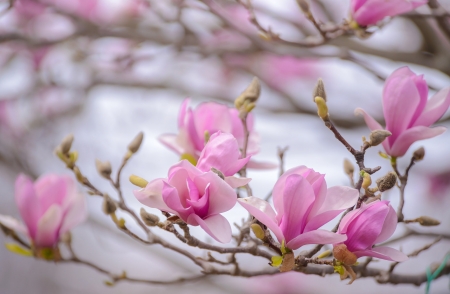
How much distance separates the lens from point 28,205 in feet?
2.31

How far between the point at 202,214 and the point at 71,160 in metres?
0.30

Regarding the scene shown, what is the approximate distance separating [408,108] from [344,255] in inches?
9.0

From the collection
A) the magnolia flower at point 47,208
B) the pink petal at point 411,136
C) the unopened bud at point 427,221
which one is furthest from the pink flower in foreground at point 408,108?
the magnolia flower at point 47,208

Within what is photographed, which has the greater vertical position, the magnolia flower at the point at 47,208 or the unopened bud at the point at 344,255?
the unopened bud at the point at 344,255

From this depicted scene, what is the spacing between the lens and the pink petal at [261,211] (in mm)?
449

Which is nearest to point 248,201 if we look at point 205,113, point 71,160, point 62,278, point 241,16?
point 205,113

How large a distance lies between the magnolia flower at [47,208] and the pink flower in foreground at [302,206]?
393 mm

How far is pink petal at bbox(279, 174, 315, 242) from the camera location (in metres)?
0.46

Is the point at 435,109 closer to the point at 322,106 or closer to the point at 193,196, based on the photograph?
the point at 322,106

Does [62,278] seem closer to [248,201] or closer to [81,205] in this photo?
[81,205]

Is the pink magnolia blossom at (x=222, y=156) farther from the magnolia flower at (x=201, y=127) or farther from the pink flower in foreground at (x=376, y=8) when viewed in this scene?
the pink flower in foreground at (x=376, y=8)

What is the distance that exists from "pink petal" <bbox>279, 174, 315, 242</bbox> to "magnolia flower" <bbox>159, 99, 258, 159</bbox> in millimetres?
194

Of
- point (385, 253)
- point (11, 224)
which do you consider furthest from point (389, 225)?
point (11, 224)

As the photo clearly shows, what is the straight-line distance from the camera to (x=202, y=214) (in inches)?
19.6
